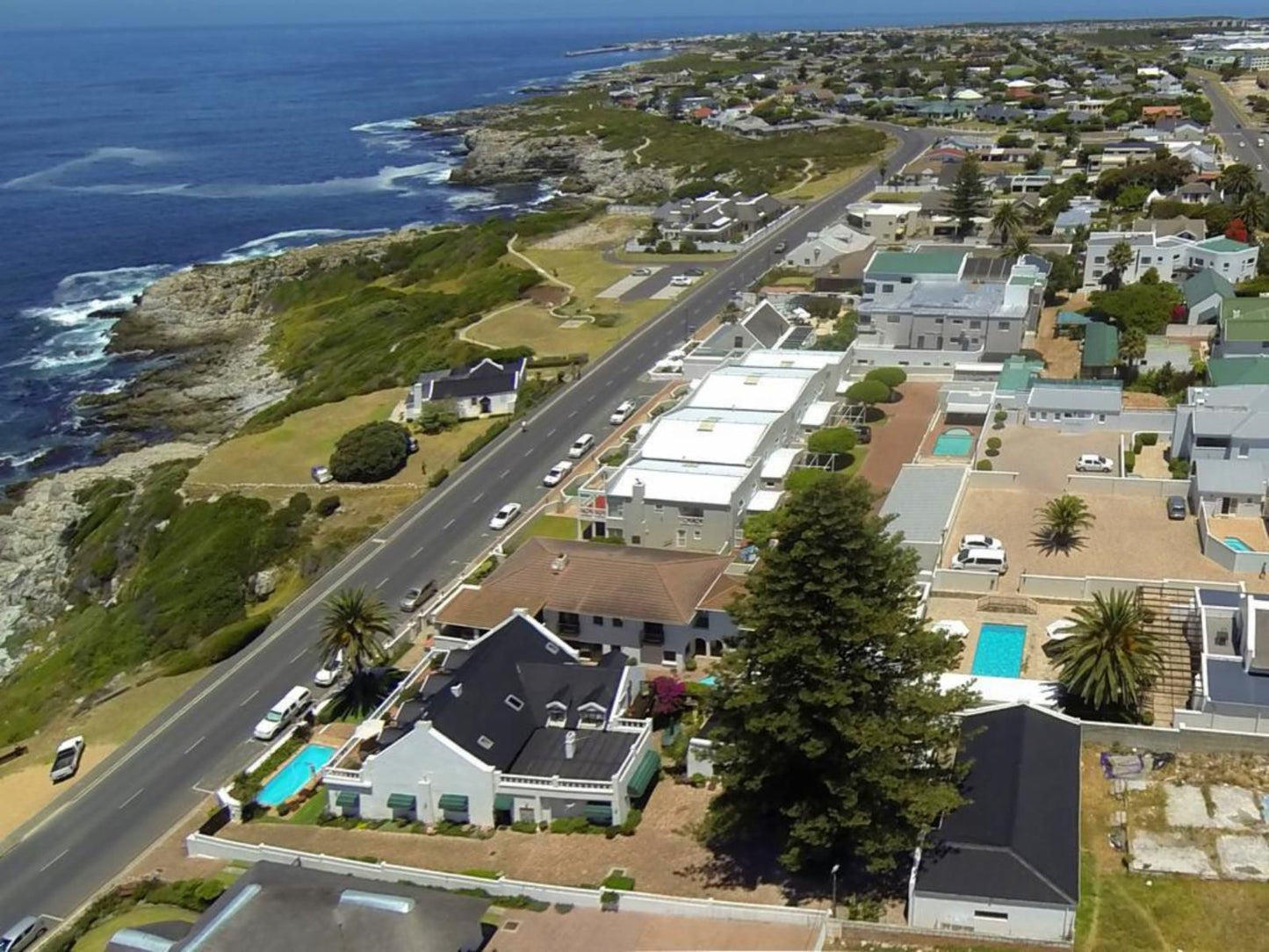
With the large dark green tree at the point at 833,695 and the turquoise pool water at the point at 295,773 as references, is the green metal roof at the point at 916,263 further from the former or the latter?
the turquoise pool water at the point at 295,773

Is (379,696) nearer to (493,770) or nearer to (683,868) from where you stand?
(493,770)

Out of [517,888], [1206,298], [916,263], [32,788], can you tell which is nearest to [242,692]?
[32,788]

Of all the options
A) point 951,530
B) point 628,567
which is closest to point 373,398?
point 628,567

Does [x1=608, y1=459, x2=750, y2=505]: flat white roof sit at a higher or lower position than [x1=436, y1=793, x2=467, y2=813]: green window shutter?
higher

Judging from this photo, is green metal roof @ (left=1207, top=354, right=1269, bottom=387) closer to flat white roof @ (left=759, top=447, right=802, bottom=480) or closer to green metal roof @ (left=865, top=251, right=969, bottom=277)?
flat white roof @ (left=759, top=447, right=802, bottom=480)

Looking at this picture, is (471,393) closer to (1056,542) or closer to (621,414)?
(621,414)

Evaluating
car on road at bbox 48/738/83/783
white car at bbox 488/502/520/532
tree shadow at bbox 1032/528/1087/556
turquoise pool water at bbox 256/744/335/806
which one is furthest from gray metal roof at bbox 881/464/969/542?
car on road at bbox 48/738/83/783
